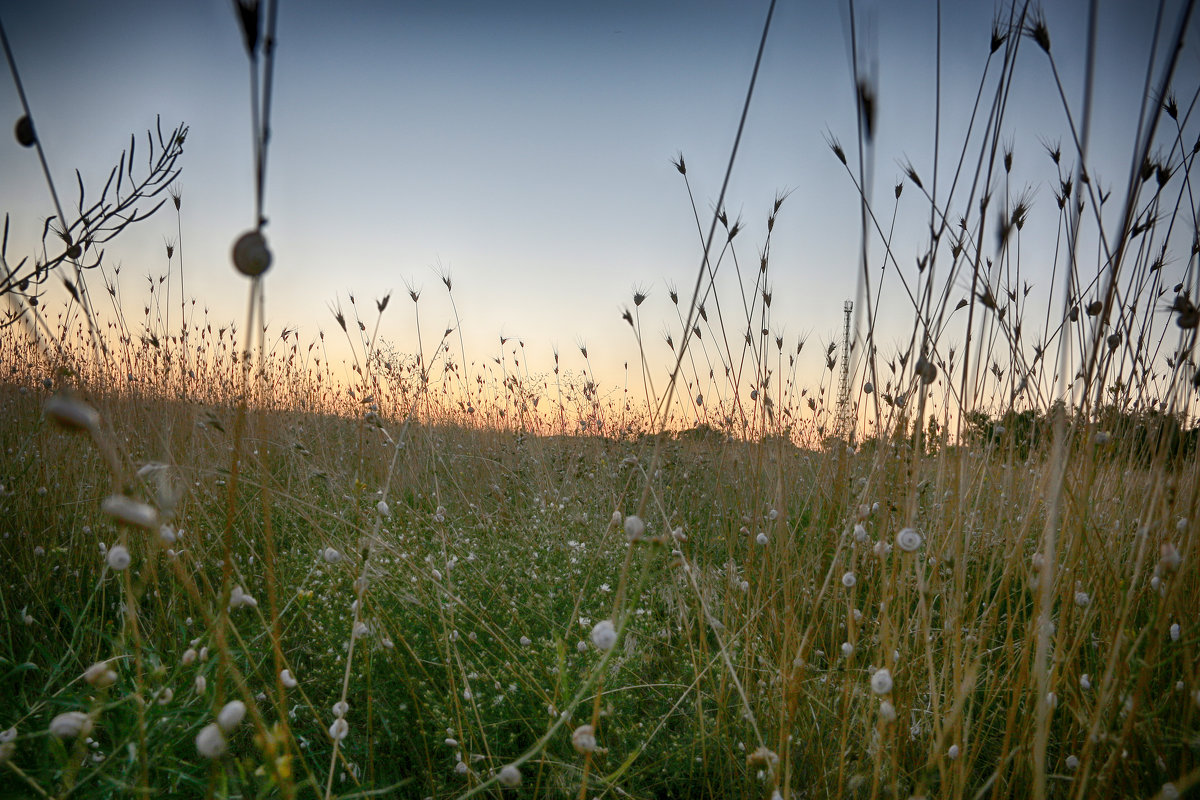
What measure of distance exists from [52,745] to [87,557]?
1.98 meters

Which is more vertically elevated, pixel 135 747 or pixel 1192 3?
pixel 1192 3

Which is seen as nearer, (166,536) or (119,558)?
(119,558)

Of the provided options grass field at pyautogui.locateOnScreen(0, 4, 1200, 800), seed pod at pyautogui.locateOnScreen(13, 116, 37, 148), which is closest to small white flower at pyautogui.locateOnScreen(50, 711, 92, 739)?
grass field at pyautogui.locateOnScreen(0, 4, 1200, 800)

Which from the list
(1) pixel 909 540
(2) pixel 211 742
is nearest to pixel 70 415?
(2) pixel 211 742

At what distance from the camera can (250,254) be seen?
0.63 meters

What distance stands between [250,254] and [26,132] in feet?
2.02

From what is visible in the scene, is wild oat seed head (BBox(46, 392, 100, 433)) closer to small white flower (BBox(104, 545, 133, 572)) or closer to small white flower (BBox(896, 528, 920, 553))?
small white flower (BBox(104, 545, 133, 572))

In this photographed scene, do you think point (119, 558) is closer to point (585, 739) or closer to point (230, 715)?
point (230, 715)

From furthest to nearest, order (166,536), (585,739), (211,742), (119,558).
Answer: (166,536) < (119,558) < (585,739) < (211,742)

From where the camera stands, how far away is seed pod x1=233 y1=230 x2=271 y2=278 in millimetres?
628

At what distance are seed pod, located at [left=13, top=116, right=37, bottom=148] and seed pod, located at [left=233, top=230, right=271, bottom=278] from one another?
57 centimetres

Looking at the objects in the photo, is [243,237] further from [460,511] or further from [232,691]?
[460,511]

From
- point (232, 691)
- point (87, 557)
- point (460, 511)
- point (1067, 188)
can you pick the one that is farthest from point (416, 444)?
point (1067, 188)

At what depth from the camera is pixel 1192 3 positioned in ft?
3.01
